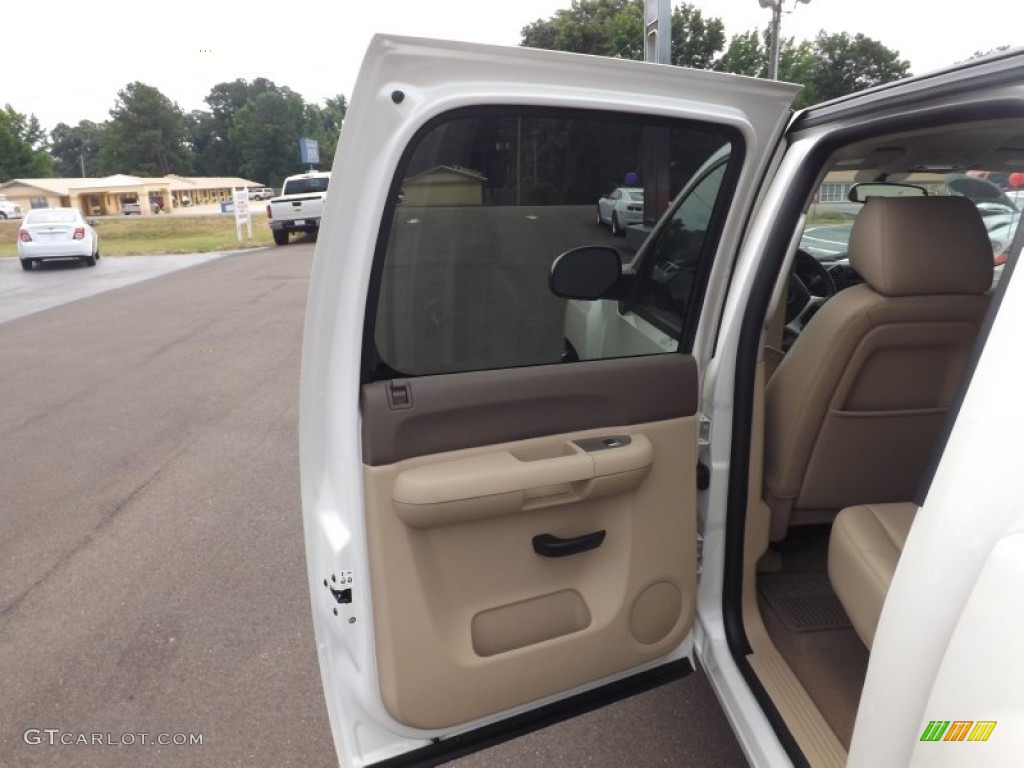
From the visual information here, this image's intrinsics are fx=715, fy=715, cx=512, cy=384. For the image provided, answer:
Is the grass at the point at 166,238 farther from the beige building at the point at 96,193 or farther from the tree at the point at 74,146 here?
the tree at the point at 74,146

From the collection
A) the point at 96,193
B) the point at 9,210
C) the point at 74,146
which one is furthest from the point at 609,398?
the point at 74,146

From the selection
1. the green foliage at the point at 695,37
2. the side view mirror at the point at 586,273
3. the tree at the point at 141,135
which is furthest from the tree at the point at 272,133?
the side view mirror at the point at 586,273

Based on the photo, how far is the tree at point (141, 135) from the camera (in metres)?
85.9

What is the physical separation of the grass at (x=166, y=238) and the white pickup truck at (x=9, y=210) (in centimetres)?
2700

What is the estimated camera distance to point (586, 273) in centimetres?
176

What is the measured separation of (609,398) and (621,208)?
52 centimetres

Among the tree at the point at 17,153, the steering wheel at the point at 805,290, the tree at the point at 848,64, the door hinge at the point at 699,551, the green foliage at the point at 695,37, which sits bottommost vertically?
the door hinge at the point at 699,551

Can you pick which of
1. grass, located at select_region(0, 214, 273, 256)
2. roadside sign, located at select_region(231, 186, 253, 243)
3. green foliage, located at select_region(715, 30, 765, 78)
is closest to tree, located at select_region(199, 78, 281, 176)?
grass, located at select_region(0, 214, 273, 256)

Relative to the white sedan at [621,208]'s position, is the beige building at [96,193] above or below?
above

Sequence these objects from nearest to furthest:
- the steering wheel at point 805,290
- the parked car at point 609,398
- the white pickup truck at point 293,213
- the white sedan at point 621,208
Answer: the parked car at point 609,398, the white sedan at point 621,208, the steering wheel at point 805,290, the white pickup truck at point 293,213

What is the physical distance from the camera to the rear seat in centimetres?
178

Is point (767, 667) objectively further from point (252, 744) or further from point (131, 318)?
point (131, 318)

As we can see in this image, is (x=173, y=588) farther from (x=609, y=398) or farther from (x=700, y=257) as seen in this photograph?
(x=700, y=257)

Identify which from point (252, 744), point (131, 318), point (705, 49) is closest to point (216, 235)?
point (131, 318)
